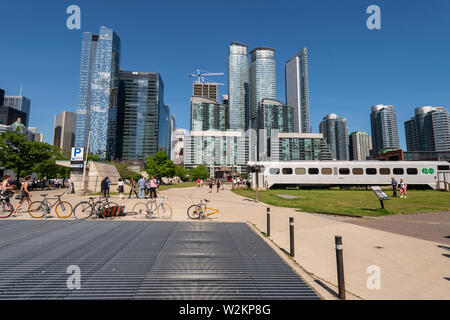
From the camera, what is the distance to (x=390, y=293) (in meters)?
3.56

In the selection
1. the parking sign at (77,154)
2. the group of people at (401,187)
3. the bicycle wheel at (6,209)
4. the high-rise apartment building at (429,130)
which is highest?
the high-rise apartment building at (429,130)

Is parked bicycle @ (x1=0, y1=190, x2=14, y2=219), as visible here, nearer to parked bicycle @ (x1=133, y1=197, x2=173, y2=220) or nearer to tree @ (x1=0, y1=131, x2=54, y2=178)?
parked bicycle @ (x1=133, y1=197, x2=173, y2=220)

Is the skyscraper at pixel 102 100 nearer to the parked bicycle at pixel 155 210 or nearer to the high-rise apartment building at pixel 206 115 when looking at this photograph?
the high-rise apartment building at pixel 206 115

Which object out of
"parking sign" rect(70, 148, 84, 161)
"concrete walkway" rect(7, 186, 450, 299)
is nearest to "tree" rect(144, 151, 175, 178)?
"parking sign" rect(70, 148, 84, 161)

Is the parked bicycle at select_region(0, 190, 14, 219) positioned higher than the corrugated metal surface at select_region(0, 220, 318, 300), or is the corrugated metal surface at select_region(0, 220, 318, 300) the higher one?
the parked bicycle at select_region(0, 190, 14, 219)

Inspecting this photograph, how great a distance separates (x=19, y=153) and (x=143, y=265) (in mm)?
35109

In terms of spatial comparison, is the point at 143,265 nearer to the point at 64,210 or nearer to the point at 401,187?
the point at 64,210

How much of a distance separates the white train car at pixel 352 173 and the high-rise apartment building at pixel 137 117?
439 feet

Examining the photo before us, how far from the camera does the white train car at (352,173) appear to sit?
2656 centimetres

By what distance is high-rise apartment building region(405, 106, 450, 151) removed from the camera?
158m

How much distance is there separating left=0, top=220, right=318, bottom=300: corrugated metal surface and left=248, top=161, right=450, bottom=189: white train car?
2037 centimetres

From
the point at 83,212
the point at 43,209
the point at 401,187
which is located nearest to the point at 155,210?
the point at 83,212

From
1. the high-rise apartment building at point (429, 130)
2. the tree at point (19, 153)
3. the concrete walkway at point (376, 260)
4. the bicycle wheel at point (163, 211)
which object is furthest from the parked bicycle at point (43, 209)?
the high-rise apartment building at point (429, 130)
